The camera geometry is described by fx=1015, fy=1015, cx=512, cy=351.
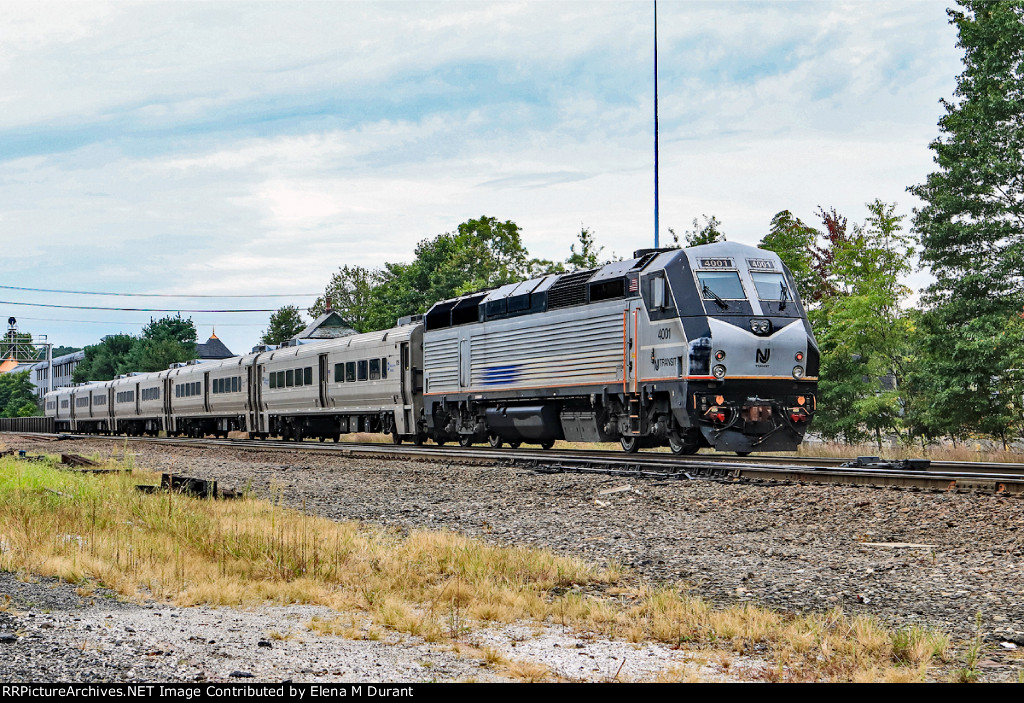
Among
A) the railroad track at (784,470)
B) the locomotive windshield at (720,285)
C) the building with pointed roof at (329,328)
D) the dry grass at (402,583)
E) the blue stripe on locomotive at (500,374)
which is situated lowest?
the dry grass at (402,583)

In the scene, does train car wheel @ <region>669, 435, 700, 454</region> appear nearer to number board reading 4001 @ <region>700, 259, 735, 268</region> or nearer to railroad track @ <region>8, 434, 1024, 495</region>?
railroad track @ <region>8, 434, 1024, 495</region>

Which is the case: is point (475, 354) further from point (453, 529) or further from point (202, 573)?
point (202, 573)

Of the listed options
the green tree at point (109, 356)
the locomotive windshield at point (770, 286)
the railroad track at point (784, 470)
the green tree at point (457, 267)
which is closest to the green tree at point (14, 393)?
the green tree at point (109, 356)

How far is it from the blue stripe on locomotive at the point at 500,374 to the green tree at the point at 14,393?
124223 mm

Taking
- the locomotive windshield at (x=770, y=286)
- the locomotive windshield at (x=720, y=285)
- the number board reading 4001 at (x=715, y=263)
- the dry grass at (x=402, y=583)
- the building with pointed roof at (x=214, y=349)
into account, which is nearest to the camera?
the dry grass at (x=402, y=583)

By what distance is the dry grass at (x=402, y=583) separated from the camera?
608 centimetres

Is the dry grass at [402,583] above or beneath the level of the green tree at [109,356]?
beneath

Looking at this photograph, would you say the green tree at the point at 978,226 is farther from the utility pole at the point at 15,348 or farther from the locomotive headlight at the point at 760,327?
the utility pole at the point at 15,348

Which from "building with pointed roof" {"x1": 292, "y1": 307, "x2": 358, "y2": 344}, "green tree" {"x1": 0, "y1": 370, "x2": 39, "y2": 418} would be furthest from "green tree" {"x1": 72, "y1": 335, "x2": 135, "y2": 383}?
"building with pointed roof" {"x1": 292, "y1": 307, "x2": 358, "y2": 344}

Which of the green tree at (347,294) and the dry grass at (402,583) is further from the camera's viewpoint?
the green tree at (347,294)

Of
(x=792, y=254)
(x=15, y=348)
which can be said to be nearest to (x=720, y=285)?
(x=792, y=254)
